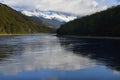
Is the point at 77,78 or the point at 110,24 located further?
the point at 110,24

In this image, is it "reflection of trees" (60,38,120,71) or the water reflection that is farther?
"reflection of trees" (60,38,120,71)

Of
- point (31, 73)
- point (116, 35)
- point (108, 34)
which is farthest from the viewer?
point (108, 34)

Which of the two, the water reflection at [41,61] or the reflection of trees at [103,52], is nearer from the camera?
the water reflection at [41,61]

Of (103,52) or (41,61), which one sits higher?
(41,61)

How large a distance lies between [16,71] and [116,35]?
136414 mm

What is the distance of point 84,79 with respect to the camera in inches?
1185

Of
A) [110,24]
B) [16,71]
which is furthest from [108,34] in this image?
[16,71]

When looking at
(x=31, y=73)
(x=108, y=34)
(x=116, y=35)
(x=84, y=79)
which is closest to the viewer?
(x=84, y=79)

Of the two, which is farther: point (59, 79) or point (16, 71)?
point (16, 71)

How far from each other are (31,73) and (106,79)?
28.8 ft

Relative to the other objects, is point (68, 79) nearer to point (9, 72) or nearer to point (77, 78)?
point (77, 78)

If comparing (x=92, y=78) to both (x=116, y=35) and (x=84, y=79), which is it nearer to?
(x=84, y=79)

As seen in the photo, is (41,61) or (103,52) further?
(103,52)

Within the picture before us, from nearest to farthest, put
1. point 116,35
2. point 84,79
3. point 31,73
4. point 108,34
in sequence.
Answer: point 84,79
point 31,73
point 116,35
point 108,34
